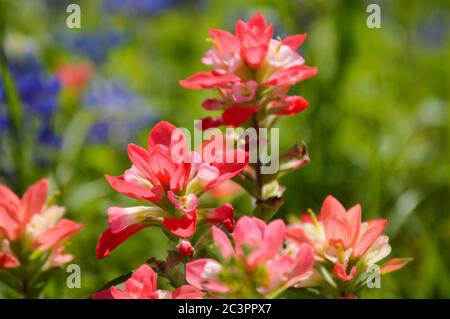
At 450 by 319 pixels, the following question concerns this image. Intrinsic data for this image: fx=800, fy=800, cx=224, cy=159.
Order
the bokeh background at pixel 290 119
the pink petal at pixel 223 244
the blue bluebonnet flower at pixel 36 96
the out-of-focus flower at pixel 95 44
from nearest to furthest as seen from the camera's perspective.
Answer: the pink petal at pixel 223 244 < the bokeh background at pixel 290 119 < the blue bluebonnet flower at pixel 36 96 < the out-of-focus flower at pixel 95 44

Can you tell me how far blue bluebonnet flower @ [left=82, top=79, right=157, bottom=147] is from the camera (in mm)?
1957

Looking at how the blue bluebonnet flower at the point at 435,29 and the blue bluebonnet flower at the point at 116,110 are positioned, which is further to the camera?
the blue bluebonnet flower at the point at 435,29

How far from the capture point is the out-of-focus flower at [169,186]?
67 centimetres

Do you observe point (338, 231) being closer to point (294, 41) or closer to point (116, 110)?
point (294, 41)

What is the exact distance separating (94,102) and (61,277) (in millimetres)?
932

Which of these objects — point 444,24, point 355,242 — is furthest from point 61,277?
point 444,24

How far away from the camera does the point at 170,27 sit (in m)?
2.94

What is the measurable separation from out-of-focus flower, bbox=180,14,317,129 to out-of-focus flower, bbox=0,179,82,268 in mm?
179

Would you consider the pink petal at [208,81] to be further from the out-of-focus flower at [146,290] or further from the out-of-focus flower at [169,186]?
the out-of-focus flower at [146,290]

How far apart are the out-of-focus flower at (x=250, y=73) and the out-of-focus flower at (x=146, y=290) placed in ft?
0.55

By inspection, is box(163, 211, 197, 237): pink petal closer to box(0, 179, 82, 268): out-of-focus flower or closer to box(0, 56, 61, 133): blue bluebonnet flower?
box(0, 179, 82, 268): out-of-focus flower

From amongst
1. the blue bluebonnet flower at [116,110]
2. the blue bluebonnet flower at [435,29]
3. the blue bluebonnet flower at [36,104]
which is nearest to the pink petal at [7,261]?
the blue bluebonnet flower at [36,104]

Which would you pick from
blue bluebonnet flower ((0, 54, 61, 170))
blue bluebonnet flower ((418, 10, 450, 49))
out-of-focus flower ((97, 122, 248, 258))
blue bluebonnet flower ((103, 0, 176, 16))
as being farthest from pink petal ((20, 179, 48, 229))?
blue bluebonnet flower ((418, 10, 450, 49))

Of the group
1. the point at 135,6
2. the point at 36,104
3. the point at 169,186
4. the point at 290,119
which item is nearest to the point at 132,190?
the point at 169,186
